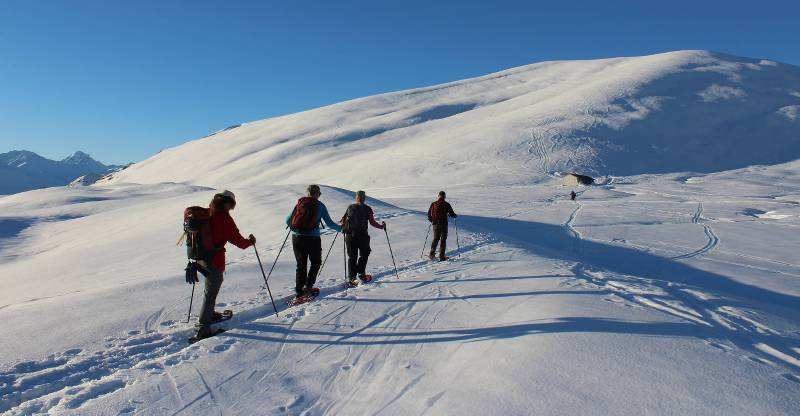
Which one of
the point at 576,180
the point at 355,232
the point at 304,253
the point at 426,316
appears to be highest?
the point at 355,232

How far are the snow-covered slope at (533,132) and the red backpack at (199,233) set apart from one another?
165 feet

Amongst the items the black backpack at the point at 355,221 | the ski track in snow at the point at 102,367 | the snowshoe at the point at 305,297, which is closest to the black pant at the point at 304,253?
the snowshoe at the point at 305,297

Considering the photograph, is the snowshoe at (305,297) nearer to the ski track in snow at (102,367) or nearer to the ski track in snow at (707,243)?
the ski track in snow at (102,367)

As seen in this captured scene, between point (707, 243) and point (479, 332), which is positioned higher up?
point (479, 332)

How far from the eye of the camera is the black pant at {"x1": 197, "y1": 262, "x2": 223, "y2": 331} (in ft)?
19.5

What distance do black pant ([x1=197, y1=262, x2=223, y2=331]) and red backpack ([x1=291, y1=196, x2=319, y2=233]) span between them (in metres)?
1.83

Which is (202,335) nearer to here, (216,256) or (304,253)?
(216,256)

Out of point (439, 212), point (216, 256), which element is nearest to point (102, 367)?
point (216, 256)

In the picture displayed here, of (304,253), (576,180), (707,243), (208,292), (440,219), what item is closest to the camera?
(208,292)

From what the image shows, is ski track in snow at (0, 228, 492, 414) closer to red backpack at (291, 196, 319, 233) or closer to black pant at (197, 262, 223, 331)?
black pant at (197, 262, 223, 331)

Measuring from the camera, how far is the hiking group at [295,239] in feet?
19.3

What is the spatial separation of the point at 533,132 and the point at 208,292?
74.8 meters

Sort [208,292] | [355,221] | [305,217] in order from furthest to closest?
[355,221] < [305,217] < [208,292]

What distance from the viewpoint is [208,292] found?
6.03m
